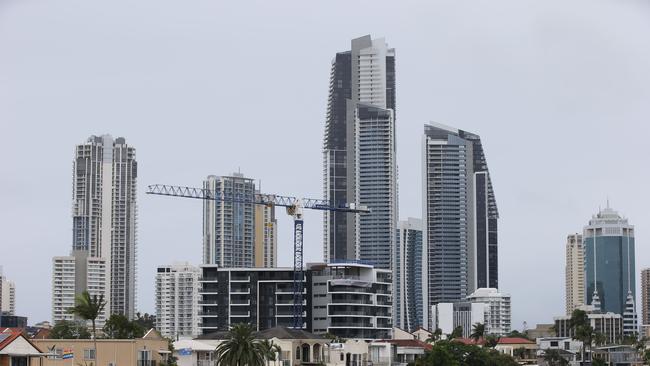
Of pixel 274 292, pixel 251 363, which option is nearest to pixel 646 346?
pixel 274 292

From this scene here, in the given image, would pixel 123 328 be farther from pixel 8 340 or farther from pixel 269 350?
pixel 8 340

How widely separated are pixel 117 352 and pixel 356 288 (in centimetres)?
7307

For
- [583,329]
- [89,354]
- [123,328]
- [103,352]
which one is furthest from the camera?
[583,329]

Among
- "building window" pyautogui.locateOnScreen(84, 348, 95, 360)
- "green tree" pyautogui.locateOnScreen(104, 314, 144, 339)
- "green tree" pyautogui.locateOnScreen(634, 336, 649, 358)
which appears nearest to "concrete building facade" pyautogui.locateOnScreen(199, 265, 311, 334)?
"green tree" pyautogui.locateOnScreen(104, 314, 144, 339)

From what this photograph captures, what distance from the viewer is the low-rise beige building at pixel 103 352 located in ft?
254

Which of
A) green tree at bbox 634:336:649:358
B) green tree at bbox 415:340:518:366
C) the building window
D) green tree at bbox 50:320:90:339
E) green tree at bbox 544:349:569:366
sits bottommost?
green tree at bbox 544:349:569:366

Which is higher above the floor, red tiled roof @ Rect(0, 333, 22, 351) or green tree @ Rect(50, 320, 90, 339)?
red tiled roof @ Rect(0, 333, 22, 351)

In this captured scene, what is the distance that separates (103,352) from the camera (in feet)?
261

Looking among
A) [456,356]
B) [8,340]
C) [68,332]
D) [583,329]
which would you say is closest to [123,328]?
[68,332]

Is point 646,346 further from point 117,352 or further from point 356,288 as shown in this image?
point 117,352

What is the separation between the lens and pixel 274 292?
155750 mm

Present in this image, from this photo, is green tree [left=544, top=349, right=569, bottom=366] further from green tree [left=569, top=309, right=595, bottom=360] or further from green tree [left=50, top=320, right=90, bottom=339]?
green tree [left=50, top=320, right=90, bottom=339]

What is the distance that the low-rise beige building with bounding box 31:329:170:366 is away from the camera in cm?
7750

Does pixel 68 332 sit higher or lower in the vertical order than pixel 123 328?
lower
